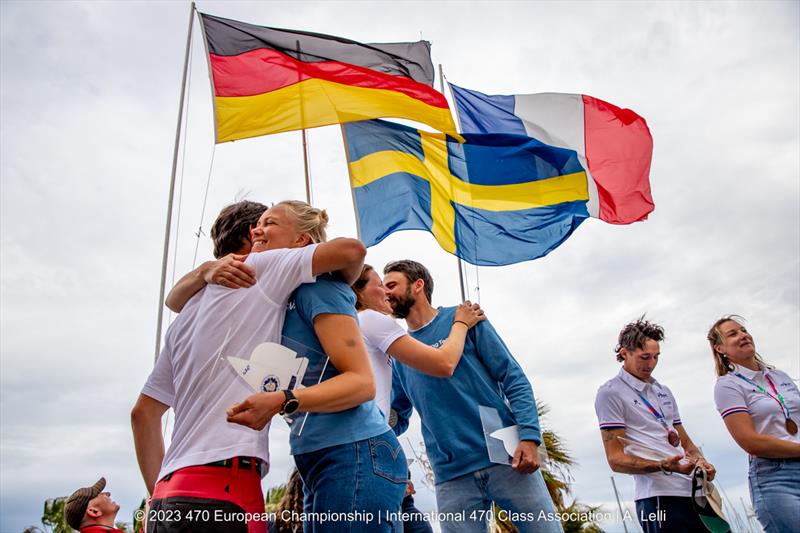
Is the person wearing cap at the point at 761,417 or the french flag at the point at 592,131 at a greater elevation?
the french flag at the point at 592,131

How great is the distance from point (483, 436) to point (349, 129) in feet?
11.9

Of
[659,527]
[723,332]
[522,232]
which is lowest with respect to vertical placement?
[659,527]

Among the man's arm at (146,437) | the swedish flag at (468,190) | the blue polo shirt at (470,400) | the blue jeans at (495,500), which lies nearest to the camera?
the man's arm at (146,437)

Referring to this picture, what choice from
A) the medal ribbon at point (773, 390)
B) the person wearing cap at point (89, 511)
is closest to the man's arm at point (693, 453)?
the medal ribbon at point (773, 390)

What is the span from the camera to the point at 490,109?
7.73 m

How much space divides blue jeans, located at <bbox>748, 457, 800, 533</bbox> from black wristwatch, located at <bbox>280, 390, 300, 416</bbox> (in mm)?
3826

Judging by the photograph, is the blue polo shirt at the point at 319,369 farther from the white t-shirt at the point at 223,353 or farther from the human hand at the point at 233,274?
the human hand at the point at 233,274

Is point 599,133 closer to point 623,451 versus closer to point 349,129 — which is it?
point 349,129

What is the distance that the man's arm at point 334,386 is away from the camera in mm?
1949

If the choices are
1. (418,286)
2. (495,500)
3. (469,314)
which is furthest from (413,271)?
(495,500)

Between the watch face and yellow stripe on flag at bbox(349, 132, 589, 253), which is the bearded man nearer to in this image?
the watch face

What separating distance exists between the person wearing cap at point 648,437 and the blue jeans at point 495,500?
3.82 ft

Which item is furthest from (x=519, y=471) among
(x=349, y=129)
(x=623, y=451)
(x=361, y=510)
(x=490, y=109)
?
(x=490, y=109)

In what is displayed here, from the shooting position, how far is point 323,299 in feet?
7.66
